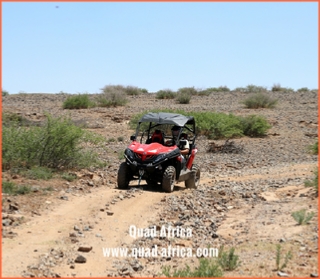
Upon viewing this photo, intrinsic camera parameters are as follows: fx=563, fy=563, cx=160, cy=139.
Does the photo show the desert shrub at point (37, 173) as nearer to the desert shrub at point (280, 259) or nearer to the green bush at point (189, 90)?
the desert shrub at point (280, 259)

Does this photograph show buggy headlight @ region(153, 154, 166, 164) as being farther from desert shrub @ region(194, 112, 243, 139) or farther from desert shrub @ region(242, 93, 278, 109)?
desert shrub @ region(242, 93, 278, 109)

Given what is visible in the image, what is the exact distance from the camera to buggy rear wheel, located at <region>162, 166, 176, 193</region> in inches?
516

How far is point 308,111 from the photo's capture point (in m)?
32.7

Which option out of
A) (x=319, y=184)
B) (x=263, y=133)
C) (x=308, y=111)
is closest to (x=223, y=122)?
(x=263, y=133)

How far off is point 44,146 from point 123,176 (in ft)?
7.54

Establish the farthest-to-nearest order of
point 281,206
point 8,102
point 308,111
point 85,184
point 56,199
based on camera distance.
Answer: point 8,102
point 308,111
point 85,184
point 56,199
point 281,206

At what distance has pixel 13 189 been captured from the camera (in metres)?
11.2

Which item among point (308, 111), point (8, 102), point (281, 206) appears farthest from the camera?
point (8, 102)

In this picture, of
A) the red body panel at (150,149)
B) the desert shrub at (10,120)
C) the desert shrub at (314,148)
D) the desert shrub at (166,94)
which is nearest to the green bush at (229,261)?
the red body panel at (150,149)

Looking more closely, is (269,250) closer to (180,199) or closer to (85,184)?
(180,199)

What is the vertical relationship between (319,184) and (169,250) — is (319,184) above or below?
above

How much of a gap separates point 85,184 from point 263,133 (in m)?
14.7

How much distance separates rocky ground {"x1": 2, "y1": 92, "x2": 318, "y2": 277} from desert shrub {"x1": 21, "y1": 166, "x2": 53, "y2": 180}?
0.25m

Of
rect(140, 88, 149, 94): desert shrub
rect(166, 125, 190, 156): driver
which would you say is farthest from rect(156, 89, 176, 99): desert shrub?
rect(166, 125, 190, 156): driver
